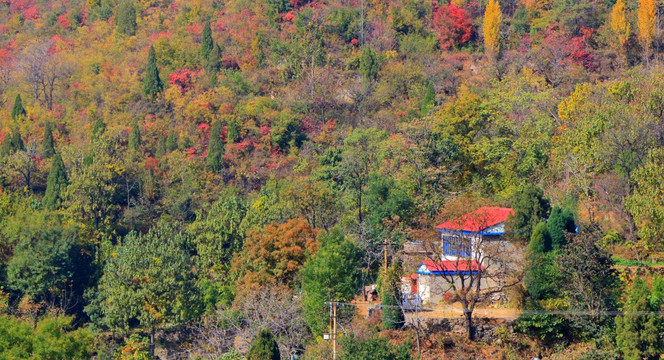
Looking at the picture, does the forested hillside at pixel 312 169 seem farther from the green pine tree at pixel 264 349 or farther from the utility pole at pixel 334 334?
the utility pole at pixel 334 334

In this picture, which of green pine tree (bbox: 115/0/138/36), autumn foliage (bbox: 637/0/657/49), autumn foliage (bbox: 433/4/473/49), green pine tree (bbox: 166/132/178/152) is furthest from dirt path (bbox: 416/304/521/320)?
green pine tree (bbox: 115/0/138/36)

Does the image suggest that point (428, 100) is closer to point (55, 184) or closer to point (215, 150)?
point (215, 150)

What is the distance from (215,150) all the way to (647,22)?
2839cm

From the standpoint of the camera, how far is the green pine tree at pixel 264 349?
99.3 ft

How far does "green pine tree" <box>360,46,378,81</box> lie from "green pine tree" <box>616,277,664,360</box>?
107 feet

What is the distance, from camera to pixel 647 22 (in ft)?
192

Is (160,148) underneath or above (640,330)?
above

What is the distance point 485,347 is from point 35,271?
22.3 meters

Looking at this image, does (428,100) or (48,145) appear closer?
(428,100)

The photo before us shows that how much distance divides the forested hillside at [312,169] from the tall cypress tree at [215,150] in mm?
138

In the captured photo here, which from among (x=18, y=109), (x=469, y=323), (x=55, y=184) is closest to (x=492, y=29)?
(x=55, y=184)

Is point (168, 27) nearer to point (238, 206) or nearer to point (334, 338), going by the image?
point (238, 206)

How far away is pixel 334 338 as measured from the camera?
31297 millimetres

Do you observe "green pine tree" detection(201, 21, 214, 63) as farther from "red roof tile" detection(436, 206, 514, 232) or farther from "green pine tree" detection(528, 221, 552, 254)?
"green pine tree" detection(528, 221, 552, 254)
